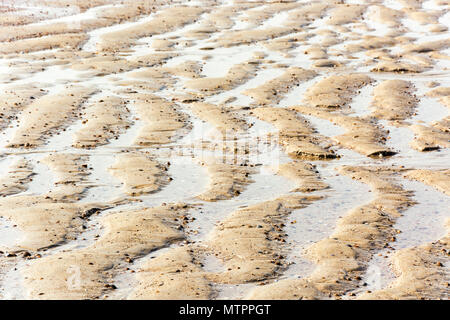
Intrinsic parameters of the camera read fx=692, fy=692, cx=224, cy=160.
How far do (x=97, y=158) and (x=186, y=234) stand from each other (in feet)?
8.82

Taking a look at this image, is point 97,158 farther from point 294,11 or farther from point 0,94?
point 294,11

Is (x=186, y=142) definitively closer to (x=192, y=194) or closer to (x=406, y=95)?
(x=192, y=194)

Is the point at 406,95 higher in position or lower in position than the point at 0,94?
lower

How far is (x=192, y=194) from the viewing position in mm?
8398

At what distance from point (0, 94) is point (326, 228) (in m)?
6.98

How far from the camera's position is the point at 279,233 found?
7348mm

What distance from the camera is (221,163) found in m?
9.36

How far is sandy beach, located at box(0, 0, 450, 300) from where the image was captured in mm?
6441

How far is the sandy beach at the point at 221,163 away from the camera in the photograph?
21.1 ft

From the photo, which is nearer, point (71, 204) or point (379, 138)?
point (71, 204)

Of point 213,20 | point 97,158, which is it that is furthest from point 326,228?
point 213,20

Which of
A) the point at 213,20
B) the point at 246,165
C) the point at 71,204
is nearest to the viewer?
the point at 71,204

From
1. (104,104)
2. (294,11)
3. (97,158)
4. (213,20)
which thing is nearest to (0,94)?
Result: (104,104)

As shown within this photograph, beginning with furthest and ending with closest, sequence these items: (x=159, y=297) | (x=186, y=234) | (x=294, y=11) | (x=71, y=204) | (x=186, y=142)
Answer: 1. (x=294, y=11)
2. (x=186, y=142)
3. (x=71, y=204)
4. (x=186, y=234)
5. (x=159, y=297)
